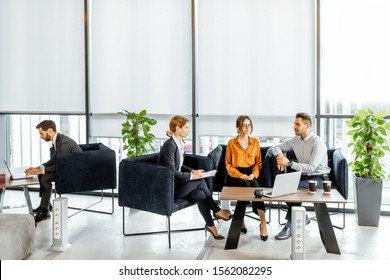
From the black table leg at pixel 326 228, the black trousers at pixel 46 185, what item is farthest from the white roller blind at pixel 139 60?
the black table leg at pixel 326 228

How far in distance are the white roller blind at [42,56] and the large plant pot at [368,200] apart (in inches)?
159

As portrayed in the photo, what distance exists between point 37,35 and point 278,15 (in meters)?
3.58

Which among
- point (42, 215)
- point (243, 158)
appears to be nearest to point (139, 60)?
point (243, 158)

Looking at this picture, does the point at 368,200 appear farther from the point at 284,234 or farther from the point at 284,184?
the point at 284,184

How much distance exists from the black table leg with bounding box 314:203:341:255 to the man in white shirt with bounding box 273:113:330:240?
1.73ft

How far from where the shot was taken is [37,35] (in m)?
7.63

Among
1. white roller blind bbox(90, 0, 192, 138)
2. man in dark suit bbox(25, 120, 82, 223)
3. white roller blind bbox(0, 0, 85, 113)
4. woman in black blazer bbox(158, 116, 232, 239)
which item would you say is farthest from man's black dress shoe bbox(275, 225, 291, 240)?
white roller blind bbox(0, 0, 85, 113)

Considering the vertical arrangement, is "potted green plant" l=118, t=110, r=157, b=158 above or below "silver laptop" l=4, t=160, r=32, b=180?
above

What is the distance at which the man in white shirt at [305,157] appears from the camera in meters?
5.59

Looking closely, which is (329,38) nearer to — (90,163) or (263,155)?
(263,155)

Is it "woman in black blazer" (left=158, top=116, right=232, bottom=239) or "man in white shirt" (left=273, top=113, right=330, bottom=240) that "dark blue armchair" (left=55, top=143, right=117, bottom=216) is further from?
"man in white shirt" (left=273, top=113, right=330, bottom=240)

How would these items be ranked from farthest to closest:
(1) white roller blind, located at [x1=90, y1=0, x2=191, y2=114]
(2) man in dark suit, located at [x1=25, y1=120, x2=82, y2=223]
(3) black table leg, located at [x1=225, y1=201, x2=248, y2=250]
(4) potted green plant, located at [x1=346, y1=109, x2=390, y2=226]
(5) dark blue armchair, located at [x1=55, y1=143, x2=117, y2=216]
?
(1) white roller blind, located at [x1=90, y1=0, x2=191, y2=114], (2) man in dark suit, located at [x1=25, y1=120, x2=82, y2=223], (5) dark blue armchair, located at [x1=55, y1=143, x2=117, y2=216], (4) potted green plant, located at [x1=346, y1=109, x2=390, y2=226], (3) black table leg, located at [x1=225, y1=201, x2=248, y2=250]

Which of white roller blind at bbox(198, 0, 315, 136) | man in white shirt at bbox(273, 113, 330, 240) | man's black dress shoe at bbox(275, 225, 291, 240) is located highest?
white roller blind at bbox(198, 0, 315, 136)

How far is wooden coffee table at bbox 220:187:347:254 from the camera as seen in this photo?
468cm
